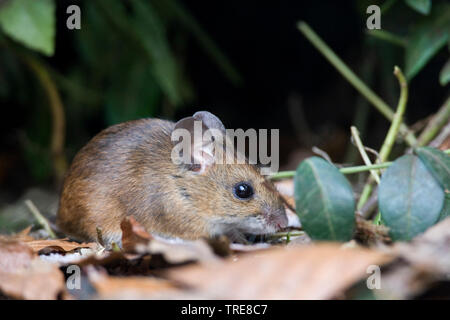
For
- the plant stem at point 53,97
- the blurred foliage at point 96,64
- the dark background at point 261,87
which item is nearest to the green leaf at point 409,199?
→ the blurred foliage at point 96,64

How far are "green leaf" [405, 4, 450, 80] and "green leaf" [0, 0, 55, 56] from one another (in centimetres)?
282

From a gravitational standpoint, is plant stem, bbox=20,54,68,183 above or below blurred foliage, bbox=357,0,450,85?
below

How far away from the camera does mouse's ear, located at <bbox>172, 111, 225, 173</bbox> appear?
3.58 metres

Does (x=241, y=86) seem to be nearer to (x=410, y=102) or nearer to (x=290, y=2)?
(x=290, y=2)

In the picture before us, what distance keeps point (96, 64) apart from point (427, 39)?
3.82m

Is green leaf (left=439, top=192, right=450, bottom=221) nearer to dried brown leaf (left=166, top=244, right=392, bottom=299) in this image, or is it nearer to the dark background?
dried brown leaf (left=166, top=244, right=392, bottom=299)

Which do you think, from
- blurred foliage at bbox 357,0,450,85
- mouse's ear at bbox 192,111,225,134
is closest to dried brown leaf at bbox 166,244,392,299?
mouse's ear at bbox 192,111,225,134

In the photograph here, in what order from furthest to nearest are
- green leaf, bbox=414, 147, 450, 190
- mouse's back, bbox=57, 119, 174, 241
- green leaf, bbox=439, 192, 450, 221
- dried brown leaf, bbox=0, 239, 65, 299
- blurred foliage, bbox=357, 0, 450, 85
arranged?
blurred foliage, bbox=357, 0, 450, 85
mouse's back, bbox=57, 119, 174, 241
green leaf, bbox=439, 192, 450, 221
green leaf, bbox=414, 147, 450, 190
dried brown leaf, bbox=0, 239, 65, 299

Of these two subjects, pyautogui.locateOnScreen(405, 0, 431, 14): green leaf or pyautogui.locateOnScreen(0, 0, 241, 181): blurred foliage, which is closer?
pyautogui.locateOnScreen(405, 0, 431, 14): green leaf

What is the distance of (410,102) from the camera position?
6984mm

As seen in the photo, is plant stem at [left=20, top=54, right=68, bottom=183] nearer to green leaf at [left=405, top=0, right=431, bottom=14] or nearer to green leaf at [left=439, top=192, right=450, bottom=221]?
green leaf at [left=405, top=0, right=431, bottom=14]

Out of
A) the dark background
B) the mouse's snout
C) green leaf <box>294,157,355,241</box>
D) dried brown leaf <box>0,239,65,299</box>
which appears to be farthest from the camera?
the dark background

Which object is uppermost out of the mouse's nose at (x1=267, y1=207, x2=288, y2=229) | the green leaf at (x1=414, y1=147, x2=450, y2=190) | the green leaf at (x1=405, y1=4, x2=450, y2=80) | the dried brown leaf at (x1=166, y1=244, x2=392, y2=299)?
the green leaf at (x1=405, y1=4, x2=450, y2=80)
